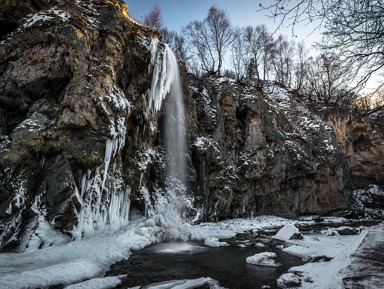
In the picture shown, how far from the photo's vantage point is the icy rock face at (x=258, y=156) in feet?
44.8

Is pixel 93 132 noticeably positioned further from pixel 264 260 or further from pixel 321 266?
pixel 321 266

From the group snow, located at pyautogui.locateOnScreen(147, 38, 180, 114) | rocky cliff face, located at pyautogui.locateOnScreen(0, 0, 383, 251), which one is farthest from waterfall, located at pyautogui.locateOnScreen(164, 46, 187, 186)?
rocky cliff face, located at pyautogui.locateOnScreen(0, 0, 383, 251)

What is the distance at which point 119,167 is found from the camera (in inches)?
354

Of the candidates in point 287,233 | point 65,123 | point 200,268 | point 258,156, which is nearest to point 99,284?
point 200,268

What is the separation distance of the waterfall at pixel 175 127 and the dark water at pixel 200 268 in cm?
585

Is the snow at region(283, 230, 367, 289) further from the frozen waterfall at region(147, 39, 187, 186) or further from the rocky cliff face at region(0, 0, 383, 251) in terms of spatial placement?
the frozen waterfall at region(147, 39, 187, 186)

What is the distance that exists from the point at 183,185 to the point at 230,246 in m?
5.26

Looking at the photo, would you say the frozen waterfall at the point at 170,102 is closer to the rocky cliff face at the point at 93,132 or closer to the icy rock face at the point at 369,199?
the rocky cliff face at the point at 93,132

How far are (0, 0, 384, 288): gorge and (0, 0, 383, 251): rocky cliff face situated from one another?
0.04 m

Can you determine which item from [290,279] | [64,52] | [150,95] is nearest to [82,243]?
[290,279]

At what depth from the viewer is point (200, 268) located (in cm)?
484

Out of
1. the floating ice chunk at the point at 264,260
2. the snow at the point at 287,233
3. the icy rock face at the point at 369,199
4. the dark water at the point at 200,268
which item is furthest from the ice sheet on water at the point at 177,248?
the icy rock face at the point at 369,199

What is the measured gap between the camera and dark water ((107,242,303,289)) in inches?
159

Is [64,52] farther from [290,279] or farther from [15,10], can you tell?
[290,279]
